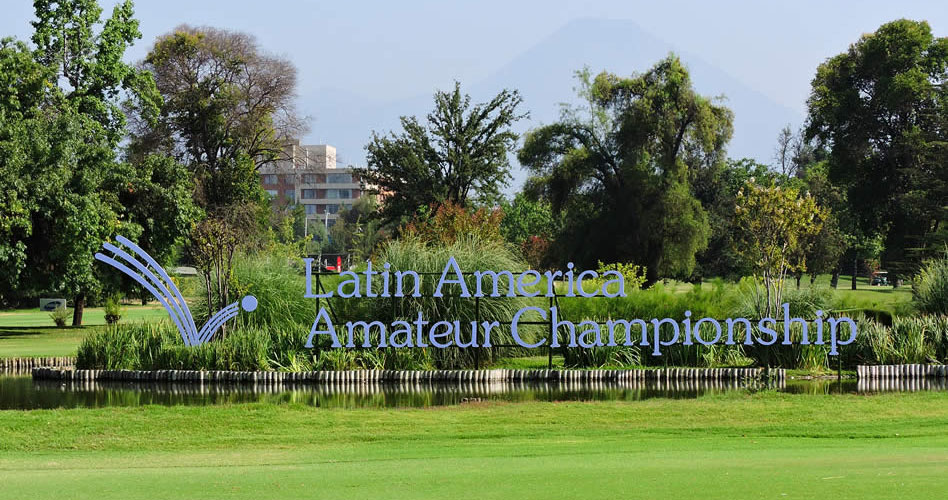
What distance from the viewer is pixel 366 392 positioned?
19.0 m

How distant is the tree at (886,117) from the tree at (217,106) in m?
28.0

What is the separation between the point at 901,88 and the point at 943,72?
12.2 ft

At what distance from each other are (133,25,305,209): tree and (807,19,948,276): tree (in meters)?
28.0

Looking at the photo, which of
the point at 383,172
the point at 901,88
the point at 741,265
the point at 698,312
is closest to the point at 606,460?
the point at 698,312

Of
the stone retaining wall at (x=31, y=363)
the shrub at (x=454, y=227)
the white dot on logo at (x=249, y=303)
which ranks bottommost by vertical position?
the stone retaining wall at (x=31, y=363)

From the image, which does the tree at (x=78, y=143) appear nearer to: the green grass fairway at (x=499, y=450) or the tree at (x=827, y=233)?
the green grass fairway at (x=499, y=450)

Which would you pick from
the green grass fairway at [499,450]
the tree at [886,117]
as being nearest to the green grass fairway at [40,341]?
the green grass fairway at [499,450]

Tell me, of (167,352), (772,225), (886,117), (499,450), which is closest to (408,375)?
(167,352)

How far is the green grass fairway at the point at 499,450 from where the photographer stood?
8.43 m

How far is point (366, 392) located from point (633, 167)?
3500 cm

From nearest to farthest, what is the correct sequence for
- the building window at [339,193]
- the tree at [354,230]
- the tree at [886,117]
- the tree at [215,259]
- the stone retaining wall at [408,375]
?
the stone retaining wall at [408,375]
the tree at [215,259]
the tree at [886,117]
the tree at [354,230]
the building window at [339,193]

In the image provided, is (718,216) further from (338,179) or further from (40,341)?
(338,179)

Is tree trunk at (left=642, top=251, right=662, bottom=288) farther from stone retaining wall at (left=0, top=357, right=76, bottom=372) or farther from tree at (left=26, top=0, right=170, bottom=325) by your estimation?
stone retaining wall at (left=0, top=357, right=76, bottom=372)

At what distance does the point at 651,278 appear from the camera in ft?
172
